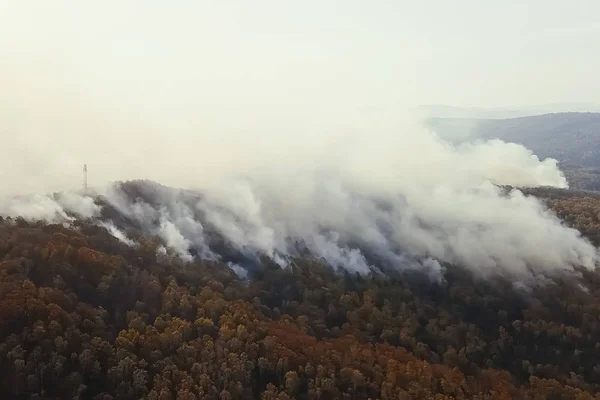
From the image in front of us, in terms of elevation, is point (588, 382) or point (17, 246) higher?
point (17, 246)

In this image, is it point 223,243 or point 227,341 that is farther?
point 223,243

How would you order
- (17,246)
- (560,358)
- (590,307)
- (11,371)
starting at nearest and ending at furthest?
(11,371) < (17,246) < (560,358) < (590,307)

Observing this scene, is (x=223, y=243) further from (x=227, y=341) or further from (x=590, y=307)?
(x=590, y=307)

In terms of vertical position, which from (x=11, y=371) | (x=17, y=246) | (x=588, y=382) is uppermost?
(x=17, y=246)

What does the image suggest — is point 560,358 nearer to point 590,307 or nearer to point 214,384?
point 590,307

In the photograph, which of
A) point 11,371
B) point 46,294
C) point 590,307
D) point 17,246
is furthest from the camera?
point 590,307

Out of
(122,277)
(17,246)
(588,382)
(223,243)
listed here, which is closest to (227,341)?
(122,277)

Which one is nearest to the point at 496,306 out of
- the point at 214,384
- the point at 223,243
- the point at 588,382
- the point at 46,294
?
the point at 588,382
